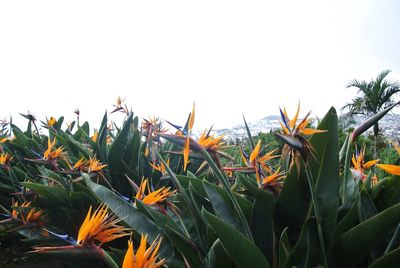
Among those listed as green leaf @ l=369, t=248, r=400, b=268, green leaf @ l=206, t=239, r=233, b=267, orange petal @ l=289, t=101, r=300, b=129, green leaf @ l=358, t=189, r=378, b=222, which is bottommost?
green leaf @ l=206, t=239, r=233, b=267

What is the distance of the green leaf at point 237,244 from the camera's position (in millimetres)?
758

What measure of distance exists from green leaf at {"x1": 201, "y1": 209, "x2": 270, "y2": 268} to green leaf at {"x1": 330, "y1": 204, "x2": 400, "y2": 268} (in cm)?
18

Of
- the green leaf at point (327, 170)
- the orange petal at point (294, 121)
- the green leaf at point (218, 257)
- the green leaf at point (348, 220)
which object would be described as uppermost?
the orange petal at point (294, 121)

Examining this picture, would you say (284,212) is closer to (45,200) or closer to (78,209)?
(78,209)

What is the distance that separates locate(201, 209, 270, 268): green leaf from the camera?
758mm

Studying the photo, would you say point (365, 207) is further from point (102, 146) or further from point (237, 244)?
point (102, 146)

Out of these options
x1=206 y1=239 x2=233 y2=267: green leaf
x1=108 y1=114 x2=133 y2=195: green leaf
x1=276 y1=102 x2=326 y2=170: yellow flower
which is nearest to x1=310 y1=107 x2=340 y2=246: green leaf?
x1=276 y1=102 x2=326 y2=170: yellow flower

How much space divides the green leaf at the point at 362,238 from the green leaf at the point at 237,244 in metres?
0.18

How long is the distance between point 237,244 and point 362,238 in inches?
10.4

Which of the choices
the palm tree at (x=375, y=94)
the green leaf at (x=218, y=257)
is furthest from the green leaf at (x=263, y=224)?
the palm tree at (x=375, y=94)

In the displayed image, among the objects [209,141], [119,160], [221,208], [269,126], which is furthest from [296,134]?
[269,126]

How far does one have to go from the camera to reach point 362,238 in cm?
79

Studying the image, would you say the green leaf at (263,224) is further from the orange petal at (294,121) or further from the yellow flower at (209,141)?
the orange petal at (294,121)

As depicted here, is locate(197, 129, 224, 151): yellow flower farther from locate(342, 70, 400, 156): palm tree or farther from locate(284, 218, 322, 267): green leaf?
locate(342, 70, 400, 156): palm tree
